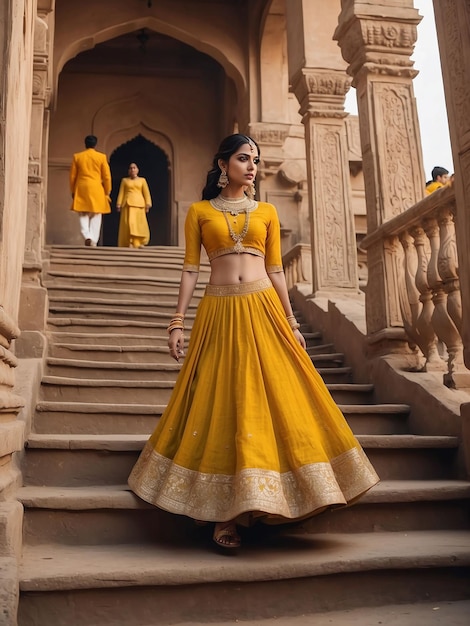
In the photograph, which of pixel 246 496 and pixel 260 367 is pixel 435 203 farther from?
pixel 246 496

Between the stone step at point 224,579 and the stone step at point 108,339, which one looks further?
the stone step at point 108,339

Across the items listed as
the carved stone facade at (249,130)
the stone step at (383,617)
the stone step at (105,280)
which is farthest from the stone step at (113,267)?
the stone step at (383,617)

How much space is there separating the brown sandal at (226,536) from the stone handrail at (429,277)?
6.75 feet

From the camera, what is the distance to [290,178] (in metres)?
12.2

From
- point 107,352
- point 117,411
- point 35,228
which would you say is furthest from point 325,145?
point 117,411

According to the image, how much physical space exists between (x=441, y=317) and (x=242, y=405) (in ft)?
6.38

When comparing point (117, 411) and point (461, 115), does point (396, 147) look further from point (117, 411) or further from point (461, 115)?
point (117, 411)

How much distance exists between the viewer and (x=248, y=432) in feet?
9.30

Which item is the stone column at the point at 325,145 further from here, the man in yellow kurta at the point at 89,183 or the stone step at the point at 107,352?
the man in yellow kurta at the point at 89,183

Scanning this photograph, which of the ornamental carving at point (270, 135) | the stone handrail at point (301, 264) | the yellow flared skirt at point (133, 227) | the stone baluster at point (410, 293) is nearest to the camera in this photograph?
the stone baluster at point (410, 293)

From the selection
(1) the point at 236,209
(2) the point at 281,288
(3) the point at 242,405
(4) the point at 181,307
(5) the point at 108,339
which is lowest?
(3) the point at 242,405

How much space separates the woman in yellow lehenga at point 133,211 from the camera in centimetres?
1253

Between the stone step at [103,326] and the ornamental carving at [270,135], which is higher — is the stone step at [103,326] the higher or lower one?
the lower one

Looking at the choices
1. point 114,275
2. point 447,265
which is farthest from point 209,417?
point 114,275
